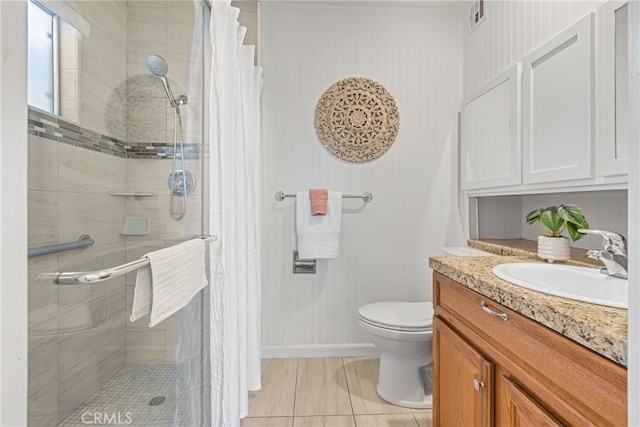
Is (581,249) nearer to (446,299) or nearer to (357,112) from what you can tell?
(446,299)

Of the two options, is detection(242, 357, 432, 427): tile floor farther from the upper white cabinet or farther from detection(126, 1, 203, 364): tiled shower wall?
the upper white cabinet

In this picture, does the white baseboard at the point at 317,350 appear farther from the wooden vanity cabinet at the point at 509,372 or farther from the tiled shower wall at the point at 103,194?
the tiled shower wall at the point at 103,194

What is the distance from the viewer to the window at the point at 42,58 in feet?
2.34

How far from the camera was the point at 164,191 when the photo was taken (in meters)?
1.22

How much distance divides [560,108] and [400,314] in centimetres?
125

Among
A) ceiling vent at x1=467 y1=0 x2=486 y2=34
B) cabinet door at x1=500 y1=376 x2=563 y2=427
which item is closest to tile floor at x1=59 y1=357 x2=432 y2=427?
cabinet door at x1=500 y1=376 x2=563 y2=427

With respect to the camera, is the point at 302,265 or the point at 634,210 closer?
the point at 634,210

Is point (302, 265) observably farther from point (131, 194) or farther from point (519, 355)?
point (519, 355)

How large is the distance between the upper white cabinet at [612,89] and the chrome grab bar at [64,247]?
5.28 feet

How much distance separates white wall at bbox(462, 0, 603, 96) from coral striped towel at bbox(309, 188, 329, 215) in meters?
1.21

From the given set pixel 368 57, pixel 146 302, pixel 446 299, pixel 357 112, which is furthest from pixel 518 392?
pixel 368 57

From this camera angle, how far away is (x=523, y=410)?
2.68 feet

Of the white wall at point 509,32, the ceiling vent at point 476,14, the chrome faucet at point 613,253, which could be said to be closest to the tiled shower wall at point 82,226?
the chrome faucet at point 613,253

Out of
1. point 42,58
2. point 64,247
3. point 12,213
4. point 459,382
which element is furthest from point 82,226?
point 459,382
